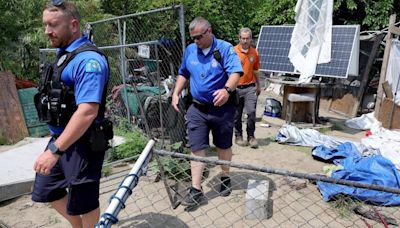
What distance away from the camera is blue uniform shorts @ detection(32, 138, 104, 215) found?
2.31m

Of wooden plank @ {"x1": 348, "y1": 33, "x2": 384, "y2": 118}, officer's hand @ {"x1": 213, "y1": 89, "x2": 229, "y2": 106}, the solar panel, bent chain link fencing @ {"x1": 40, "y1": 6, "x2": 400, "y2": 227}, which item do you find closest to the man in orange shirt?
bent chain link fencing @ {"x1": 40, "y1": 6, "x2": 400, "y2": 227}

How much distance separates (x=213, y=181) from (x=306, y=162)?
167cm

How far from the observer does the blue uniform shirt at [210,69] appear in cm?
352

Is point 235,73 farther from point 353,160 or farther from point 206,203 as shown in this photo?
point 353,160

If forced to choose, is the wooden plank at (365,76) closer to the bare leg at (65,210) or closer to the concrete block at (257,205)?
the concrete block at (257,205)

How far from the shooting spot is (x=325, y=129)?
7055mm

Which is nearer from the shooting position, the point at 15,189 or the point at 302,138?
the point at 15,189

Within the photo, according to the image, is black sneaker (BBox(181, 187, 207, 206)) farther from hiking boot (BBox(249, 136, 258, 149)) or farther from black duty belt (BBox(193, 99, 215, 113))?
hiking boot (BBox(249, 136, 258, 149))

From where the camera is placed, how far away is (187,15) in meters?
10.4

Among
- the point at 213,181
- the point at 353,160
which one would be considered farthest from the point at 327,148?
the point at 213,181

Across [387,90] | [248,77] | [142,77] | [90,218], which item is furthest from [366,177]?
[142,77]

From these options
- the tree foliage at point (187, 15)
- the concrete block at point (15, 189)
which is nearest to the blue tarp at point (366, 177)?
the concrete block at point (15, 189)

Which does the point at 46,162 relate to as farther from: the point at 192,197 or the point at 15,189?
the point at 15,189

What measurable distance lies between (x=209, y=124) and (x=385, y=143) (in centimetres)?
358
